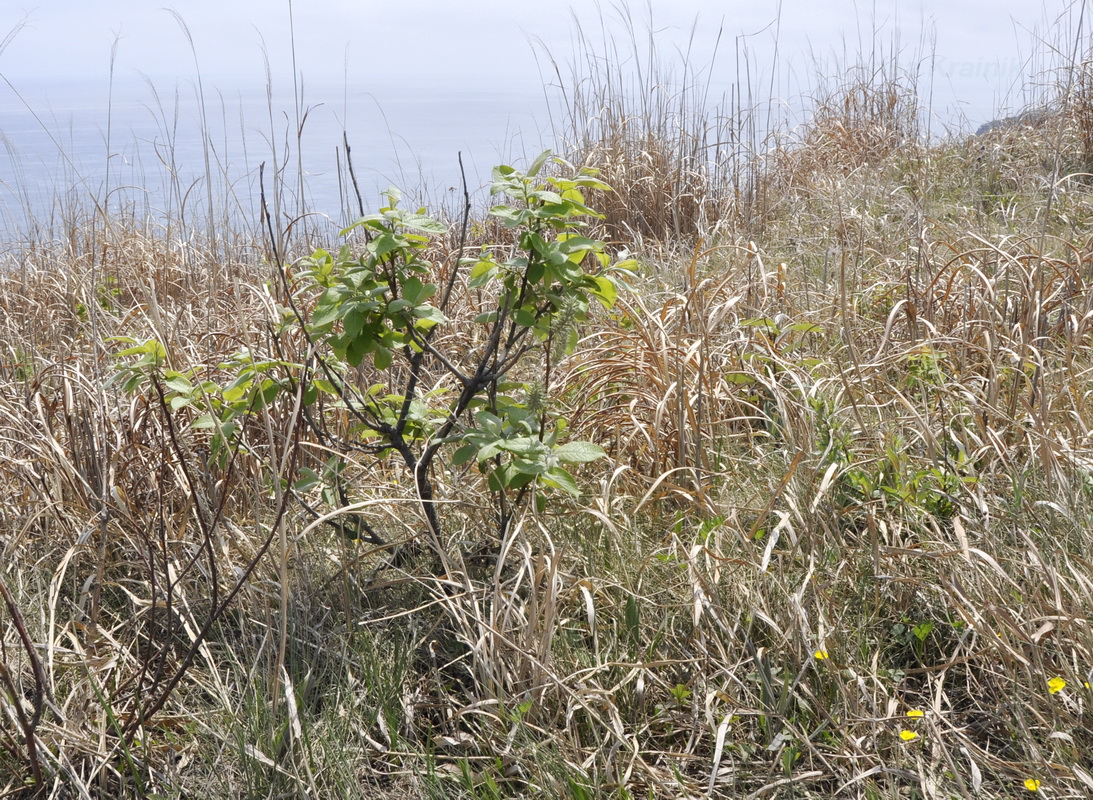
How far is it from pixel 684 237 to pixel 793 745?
3579 mm

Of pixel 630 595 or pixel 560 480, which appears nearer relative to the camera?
pixel 560 480

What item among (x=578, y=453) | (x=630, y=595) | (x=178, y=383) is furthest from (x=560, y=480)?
(x=178, y=383)

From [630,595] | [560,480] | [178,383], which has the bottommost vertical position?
[630,595]

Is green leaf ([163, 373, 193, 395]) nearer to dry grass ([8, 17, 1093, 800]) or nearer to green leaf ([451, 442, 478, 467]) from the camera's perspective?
dry grass ([8, 17, 1093, 800])

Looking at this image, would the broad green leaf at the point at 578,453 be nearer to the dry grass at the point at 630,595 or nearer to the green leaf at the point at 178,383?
Result: the dry grass at the point at 630,595

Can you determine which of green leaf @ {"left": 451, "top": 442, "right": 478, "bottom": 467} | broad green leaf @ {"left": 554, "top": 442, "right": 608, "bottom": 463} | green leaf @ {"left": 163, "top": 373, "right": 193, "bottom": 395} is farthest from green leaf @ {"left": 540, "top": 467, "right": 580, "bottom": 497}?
green leaf @ {"left": 163, "top": 373, "right": 193, "bottom": 395}

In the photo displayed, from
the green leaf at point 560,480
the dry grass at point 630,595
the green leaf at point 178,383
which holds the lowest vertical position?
the dry grass at point 630,595

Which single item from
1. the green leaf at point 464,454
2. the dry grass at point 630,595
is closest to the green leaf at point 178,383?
the dry grass at point 630,595

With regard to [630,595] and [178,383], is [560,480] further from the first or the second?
[178,383]

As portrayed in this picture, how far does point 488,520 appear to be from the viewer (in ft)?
6.50

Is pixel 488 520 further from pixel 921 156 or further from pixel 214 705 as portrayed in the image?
pixel 921 156

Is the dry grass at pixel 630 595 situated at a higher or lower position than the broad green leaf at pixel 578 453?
lower

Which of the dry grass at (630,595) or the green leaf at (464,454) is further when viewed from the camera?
the green leaf at (464,454)

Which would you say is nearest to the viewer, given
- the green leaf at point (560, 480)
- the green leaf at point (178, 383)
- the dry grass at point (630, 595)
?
the dry grass at point (630, 595)
